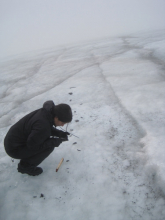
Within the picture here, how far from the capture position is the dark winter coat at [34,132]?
186 centimetres

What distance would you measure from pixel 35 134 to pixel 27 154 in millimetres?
490

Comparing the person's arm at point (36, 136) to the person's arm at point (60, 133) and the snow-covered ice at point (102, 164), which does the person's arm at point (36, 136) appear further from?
the snow-covered ice at point (102, 164)

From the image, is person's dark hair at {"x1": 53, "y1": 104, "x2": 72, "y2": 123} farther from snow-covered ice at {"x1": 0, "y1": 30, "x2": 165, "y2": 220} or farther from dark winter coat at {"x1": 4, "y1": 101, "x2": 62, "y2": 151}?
snow-covered ice at {"x1": 0, "y1": 30, "x2": 165, "y2": 220}

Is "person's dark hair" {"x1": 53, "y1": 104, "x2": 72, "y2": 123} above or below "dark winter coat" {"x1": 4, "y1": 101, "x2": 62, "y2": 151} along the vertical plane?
above

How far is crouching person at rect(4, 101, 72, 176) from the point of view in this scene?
6.16ft

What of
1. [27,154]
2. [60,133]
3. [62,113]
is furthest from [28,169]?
[62,113]

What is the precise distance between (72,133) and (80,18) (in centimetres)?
7002

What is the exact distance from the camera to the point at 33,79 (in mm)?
6570

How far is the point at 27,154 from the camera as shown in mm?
2129

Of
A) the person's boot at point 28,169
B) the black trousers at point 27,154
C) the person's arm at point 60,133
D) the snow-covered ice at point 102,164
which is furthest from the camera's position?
the person's arm at point 60,133

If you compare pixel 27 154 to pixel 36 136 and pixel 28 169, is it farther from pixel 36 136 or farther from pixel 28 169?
pixel 36 136

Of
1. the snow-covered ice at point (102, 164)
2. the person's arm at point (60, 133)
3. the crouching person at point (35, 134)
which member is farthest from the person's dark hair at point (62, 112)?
the snow-covered ice at point (102, 164)

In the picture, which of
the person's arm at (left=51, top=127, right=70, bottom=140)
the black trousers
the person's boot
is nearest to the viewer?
the black trousers

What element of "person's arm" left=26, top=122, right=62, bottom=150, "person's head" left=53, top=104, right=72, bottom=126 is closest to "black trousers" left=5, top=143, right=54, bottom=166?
"person's arm" left=26, top=122, right=62, bottom=150
